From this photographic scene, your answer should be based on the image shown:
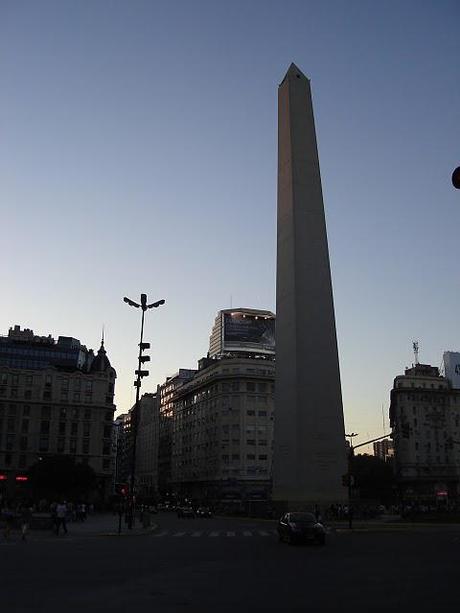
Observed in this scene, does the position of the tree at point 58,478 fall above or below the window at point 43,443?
below

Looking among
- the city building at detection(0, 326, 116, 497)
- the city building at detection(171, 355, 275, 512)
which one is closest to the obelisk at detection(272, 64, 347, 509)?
the city building at detection(171, 355, 275, 512)

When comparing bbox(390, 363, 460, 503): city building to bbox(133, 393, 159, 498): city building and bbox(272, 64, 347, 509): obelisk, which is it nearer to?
bbox(133, 393, 159, 498): city building

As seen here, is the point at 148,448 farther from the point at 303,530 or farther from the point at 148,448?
the point at 303,530

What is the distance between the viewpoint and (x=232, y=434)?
10156 cm

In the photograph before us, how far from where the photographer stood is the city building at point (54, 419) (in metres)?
98.2

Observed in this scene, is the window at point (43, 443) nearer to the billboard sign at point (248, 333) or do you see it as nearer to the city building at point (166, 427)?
the billboard sign at point (248, 333)

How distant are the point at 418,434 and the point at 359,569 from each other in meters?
104

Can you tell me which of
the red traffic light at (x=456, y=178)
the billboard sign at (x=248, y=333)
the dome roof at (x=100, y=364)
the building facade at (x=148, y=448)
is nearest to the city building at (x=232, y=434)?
the billboard sign at (x=248, y=333)

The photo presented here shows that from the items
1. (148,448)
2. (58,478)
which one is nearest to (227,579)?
(58,478)

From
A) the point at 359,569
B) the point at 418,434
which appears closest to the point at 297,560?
the point at 359,569

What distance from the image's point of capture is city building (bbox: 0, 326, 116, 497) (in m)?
98.2

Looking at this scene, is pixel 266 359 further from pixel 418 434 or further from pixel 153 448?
pixel 153 448

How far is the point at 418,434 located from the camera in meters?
113

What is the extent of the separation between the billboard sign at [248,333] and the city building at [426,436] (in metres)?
25.7
